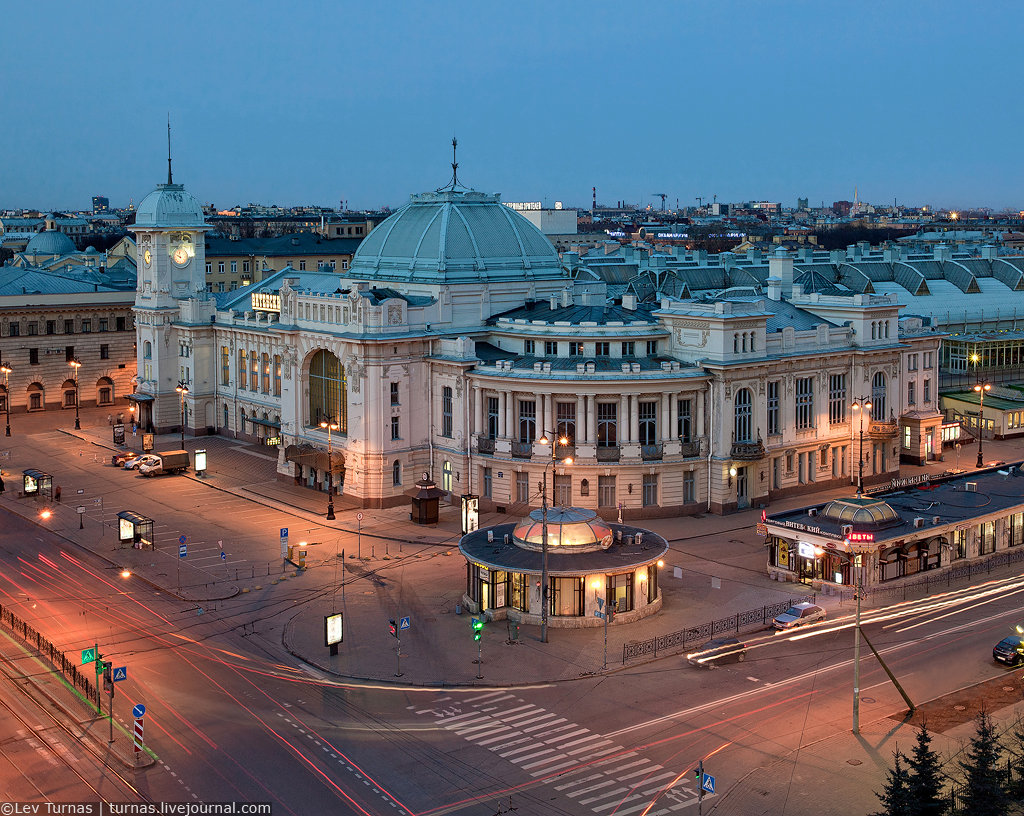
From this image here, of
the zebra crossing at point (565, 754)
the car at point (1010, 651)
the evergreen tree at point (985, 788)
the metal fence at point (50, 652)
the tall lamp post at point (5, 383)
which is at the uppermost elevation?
the tall lamp post at point (5, 383)

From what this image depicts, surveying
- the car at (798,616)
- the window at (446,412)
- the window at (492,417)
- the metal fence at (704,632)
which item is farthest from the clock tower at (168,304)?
the car at (798,616)

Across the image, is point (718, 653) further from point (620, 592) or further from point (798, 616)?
point (620, 592)

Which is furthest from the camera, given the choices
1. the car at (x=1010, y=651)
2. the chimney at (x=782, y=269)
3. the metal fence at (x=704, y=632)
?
the chimney at (x=782, y=269)

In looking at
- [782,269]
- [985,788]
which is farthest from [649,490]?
[985,788]

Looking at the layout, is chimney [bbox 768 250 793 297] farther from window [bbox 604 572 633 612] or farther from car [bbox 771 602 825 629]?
window [bbox 604 572 633 612]

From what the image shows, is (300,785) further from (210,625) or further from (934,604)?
(934,604)

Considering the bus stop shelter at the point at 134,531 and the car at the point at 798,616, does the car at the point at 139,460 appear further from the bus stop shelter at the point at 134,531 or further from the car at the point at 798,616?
the car at the point at 798,616

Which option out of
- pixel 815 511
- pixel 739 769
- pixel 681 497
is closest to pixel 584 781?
pixel 739 769
